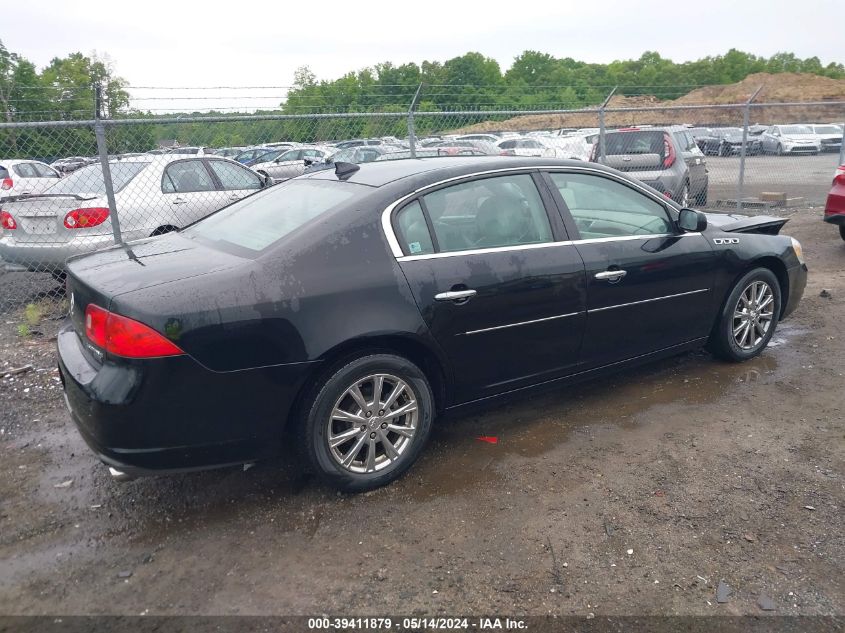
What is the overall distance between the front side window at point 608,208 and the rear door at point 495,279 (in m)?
0.22

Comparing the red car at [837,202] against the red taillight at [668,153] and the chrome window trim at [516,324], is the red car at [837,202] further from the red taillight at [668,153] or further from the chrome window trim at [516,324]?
the chrome window trim at [516,324]

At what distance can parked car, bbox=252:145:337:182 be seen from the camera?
14.9 metres

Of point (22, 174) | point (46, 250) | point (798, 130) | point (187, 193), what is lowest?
point (798, 130)

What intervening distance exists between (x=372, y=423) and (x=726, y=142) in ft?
75.5

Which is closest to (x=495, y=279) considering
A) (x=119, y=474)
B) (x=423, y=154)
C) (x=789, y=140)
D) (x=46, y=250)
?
(x=119, y=474)

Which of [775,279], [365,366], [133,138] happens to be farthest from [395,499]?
[133,138]

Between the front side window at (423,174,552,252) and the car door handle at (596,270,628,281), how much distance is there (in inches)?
15.6

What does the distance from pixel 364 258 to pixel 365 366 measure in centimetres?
53

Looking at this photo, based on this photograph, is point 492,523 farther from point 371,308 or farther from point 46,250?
point 46,250

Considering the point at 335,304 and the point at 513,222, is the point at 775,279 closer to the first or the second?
the point at 513,222

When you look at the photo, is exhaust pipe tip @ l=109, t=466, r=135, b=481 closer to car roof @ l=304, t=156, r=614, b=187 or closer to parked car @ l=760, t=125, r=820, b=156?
car roof @ l=304, t=156, r=614, b=187

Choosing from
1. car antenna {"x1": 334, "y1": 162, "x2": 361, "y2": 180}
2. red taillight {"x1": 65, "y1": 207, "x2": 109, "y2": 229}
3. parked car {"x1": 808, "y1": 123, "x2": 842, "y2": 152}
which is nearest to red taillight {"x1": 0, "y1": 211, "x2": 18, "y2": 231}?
red taillight {"x1": 65, "y1": 207, "x2": 109, "y2": 229}

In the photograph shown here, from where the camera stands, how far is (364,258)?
11.1 ft

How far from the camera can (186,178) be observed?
8.23 metres
